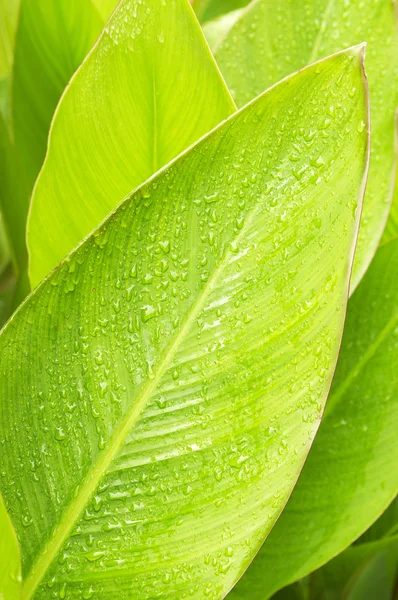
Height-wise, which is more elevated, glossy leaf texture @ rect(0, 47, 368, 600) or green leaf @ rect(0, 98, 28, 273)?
green leaf @ rect(0, 98, 28, 273)

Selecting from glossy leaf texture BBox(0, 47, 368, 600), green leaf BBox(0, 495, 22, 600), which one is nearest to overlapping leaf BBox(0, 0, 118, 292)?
glossy leaf texture BBox(0, 47, 368, 600)

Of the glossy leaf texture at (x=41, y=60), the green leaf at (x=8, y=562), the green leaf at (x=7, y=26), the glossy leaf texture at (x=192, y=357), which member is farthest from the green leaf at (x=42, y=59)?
the green leaf at (x=8, y=562)

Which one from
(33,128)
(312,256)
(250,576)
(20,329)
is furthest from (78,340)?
(33,128)

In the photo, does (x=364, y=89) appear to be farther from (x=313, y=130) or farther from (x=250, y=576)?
(x=250, y=576)

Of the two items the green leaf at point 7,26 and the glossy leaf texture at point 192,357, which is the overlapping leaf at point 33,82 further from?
the glossy leaf texture at point 192,357

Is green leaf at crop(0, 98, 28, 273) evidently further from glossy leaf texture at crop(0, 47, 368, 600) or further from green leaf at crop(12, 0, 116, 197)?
glossy leaf texture at crop(0, 47, 368, 600)

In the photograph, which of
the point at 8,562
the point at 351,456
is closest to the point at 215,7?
the point at 351,456

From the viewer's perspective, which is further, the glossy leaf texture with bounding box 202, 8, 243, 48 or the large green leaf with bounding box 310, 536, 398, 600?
the glossy leaf texture with bounding box 202, 8, 243, 48
